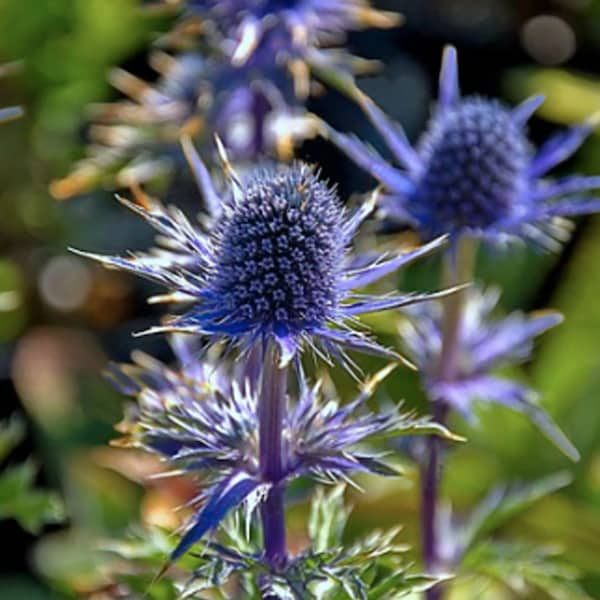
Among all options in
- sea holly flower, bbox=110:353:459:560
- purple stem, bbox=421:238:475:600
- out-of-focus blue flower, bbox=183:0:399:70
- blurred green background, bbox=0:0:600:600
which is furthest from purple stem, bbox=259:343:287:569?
out-of-focus blue flower, bbox=183:0:399:70

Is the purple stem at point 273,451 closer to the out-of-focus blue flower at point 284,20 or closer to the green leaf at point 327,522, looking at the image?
the green leaf at point 327,522

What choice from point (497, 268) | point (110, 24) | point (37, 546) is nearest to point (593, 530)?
point (497, 268)

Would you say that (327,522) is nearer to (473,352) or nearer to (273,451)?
(273,451)

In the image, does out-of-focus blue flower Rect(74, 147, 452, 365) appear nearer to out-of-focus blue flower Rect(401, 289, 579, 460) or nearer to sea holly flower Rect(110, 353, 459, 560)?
sea holly flower Rect(110, 353, 459, 560)

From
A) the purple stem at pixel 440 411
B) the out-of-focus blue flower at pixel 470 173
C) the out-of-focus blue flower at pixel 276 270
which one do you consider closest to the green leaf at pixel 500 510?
the purple stem at pixel 440 411

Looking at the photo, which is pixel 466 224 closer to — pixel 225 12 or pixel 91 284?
pixel 225 12
